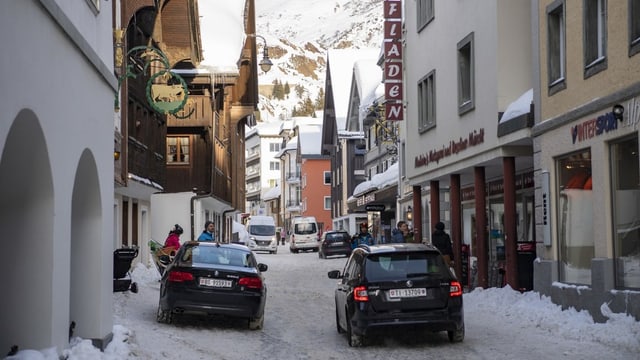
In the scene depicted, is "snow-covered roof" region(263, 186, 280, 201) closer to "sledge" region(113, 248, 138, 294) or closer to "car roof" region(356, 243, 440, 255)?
"sledge" region(113, 248, 138, 294)

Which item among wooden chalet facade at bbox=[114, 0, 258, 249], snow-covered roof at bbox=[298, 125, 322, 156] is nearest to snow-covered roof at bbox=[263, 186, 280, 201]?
snow-covered roof at bbox=[298, 125, 322, 156]

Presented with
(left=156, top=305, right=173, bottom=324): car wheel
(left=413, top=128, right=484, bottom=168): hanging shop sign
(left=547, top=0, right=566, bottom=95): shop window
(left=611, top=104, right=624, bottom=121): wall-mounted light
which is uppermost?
(left=547, top=0, right=566, bottom=95): shop window

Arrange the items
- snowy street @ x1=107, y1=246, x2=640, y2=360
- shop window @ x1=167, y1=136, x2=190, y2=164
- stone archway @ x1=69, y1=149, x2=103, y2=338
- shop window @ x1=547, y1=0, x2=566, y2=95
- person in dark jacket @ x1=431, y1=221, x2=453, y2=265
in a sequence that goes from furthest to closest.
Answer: shop window @ x1=167, y1=136, x2=190, y2=164
person in dark jacket @ x1=431, y1=221, x2=453, y2=265
shop window @ x1=547, y1=0, x2=566, y2=95
snowy street @ x1=107, y1=246, x2=640, y2=360
stone archway @ x1=69, y1=149, x2=103, y2=338

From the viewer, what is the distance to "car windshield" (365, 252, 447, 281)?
43.9ft

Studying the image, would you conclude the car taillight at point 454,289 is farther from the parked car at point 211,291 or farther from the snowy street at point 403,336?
the parked car at point 211,291

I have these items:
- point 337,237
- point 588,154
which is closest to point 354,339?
point 588,154

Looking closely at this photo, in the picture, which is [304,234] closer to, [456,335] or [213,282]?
[213,282]

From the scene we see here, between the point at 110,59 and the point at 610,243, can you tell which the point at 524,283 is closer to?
the point at 610,243

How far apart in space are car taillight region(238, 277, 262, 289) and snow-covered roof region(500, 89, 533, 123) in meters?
6.83

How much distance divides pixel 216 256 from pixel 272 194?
111 meters

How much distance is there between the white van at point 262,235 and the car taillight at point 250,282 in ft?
144

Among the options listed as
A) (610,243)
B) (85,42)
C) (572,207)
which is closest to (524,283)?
(572,207)

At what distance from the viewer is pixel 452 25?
24.6 m

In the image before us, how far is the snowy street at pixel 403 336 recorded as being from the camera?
12.6 meters
